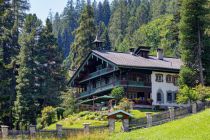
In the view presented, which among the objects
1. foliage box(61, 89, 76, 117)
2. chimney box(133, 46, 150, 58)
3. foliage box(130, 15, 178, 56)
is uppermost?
foliage box(130, 15, 178, 56)

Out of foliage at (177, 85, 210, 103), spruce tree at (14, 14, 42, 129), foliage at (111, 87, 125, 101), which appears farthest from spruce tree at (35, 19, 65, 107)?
foliage at (177, 85, 210, 103)

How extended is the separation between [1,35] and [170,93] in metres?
22.8

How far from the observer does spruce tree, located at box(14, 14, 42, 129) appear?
196 feet

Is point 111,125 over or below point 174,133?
over

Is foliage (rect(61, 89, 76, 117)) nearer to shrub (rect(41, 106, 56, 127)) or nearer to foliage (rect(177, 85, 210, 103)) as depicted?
shrub (rect(41, 106, 56, 127))

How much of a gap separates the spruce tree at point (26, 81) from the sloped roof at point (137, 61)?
8231 millimetres

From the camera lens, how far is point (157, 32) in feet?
422

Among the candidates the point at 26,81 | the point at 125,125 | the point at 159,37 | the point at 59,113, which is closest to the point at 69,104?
the point at 59,113

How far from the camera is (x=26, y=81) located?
6091 centimetres

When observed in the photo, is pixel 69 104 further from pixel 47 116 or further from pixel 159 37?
pixel 159 37

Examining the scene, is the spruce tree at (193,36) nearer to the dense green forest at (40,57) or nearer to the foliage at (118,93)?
the dense green forest at (40,57)

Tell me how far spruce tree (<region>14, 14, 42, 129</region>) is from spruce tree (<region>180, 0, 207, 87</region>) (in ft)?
61.1

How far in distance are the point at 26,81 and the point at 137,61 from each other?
1366 cm

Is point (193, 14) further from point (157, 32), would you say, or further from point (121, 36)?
point (121, 36)
